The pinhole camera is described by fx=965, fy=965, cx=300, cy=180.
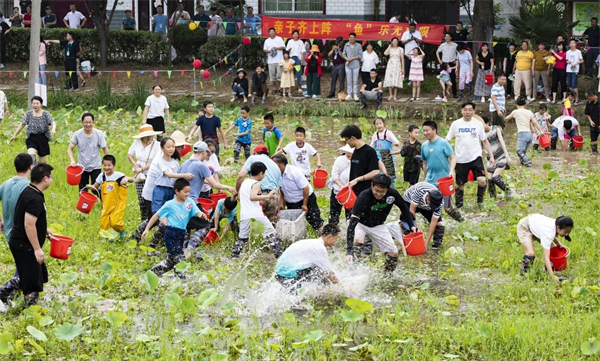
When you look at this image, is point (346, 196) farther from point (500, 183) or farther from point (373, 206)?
point (500, 183)

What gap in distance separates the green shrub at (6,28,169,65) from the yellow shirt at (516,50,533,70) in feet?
37.1

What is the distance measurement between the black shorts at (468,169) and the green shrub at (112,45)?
57.7 feet

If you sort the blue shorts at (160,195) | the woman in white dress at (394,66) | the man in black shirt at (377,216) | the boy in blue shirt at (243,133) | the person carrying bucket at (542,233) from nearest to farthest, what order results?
the person carrying bucket at (542,233) → the man in black shirt at (377,216) → the blue shorts at (160,195) → the boy in blue shirt at (243,133) → the woman in white dress at (394,66)

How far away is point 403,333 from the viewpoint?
8648 millimetres

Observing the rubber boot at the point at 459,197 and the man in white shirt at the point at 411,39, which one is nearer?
the rubber boot at the point at 459,197

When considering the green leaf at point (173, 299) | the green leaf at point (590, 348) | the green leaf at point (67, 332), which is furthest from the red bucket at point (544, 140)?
the green leaf at point (67, 332)

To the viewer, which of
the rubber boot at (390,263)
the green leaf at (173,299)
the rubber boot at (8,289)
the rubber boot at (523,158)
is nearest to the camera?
the green leaf at (173,299)

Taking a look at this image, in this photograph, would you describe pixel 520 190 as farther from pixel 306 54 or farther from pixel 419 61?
pixel 306 54

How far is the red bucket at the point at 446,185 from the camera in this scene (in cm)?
1210

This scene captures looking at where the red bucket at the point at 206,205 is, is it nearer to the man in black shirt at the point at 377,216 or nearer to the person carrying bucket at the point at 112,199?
the person carrying bucket at the point at 112,199

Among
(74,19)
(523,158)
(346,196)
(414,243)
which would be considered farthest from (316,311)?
(74,19)

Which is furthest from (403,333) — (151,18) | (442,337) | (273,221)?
(151,18)

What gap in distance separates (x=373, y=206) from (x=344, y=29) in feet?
55.4

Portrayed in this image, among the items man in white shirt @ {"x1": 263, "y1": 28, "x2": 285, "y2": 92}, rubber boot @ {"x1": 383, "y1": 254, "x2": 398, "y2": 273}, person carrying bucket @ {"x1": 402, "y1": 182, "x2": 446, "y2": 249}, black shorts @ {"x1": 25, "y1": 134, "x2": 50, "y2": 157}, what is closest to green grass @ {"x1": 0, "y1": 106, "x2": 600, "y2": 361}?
rubber boot @ {"x1": 383, "y1": 254, "x2": 398, "y2": 273}
